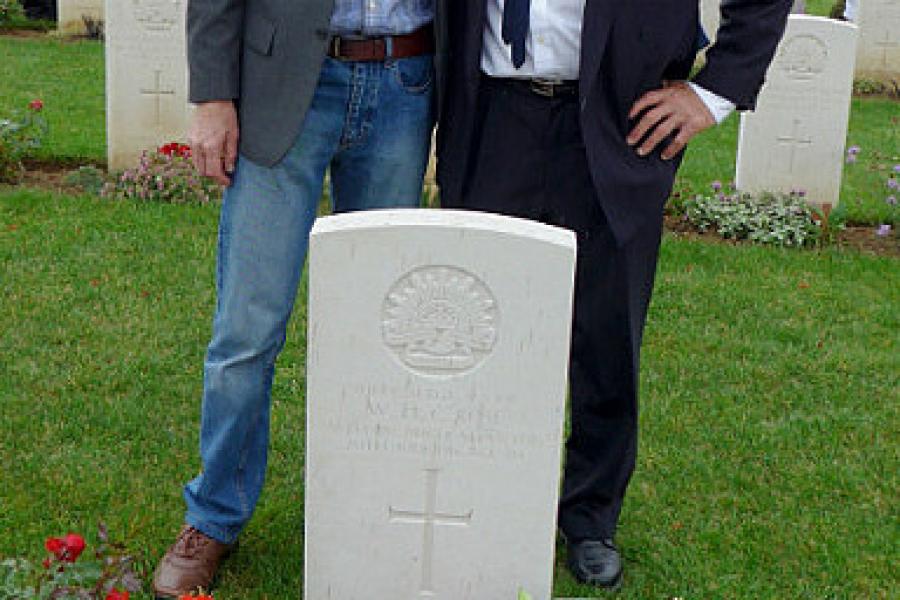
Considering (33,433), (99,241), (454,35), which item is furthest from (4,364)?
(454,35)

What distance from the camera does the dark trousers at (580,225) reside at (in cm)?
331

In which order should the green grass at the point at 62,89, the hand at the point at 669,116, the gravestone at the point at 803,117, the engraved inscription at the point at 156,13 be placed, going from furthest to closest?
the green grass at the point at 62,89, the engraved inscription at the point at 156,13, the gravestone at the point at 803,117, the hand at the point at 669,116

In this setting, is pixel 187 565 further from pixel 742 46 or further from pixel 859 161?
pixel 859 161

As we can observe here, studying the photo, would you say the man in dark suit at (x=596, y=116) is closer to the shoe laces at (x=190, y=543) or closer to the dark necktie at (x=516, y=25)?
the dark necktie at (x=516, y=25)

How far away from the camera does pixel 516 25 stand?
10.3ft

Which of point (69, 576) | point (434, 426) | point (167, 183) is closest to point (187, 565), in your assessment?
point (69, 576)

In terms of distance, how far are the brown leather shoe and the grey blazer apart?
0.96 m

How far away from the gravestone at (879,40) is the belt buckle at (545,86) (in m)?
10.7

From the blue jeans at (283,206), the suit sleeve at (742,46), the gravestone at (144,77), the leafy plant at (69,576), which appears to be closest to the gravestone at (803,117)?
the gravestone at (144,77)

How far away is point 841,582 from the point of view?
3.73m

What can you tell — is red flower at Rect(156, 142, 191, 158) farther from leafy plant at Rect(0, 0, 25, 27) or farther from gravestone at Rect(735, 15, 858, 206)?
leafy plant at Rect(0, 0, 25, 27)

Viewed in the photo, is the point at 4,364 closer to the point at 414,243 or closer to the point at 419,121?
the point at 419,121

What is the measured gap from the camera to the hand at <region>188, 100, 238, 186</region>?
3117mm

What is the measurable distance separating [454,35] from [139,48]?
4.87 meters
